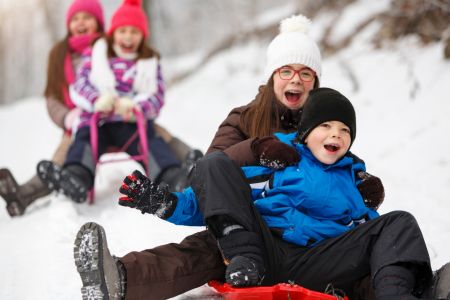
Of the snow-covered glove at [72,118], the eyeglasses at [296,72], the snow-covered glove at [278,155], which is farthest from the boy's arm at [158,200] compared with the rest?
the snow-covered glove at [72,118]

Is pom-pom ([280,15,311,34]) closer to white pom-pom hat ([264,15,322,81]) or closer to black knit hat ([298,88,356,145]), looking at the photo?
white pom-pom hat ([264,15,322,81])

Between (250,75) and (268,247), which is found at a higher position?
(250,75)

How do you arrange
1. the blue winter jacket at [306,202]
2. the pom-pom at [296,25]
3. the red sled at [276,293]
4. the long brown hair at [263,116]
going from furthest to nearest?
the pom-pom at [296,25] → the long brown hair at [263,116] → the blue winter jacket at [306,202] → the red sled at [276,293]

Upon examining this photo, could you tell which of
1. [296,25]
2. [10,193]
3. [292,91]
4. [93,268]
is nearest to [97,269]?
[93,268]

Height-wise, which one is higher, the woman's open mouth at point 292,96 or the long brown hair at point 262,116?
the woman's open mouth at point 292,96

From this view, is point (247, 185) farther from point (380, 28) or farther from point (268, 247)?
point (380, 28)

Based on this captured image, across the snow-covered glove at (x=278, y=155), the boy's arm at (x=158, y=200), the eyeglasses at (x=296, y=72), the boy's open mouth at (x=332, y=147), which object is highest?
the eyeglasses at (x=296, y=72)

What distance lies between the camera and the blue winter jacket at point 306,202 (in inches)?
85.2

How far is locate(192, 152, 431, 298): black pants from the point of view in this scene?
203 cm

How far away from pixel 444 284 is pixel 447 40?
419 centimetres

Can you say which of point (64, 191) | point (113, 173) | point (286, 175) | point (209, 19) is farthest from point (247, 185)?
point (209, 19)

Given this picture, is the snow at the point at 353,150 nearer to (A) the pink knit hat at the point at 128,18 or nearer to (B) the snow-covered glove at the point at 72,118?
(B) the snow-covered glove at the point at 72,118

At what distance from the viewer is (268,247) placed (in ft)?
6.96

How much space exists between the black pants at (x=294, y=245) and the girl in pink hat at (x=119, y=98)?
174 centimetres
